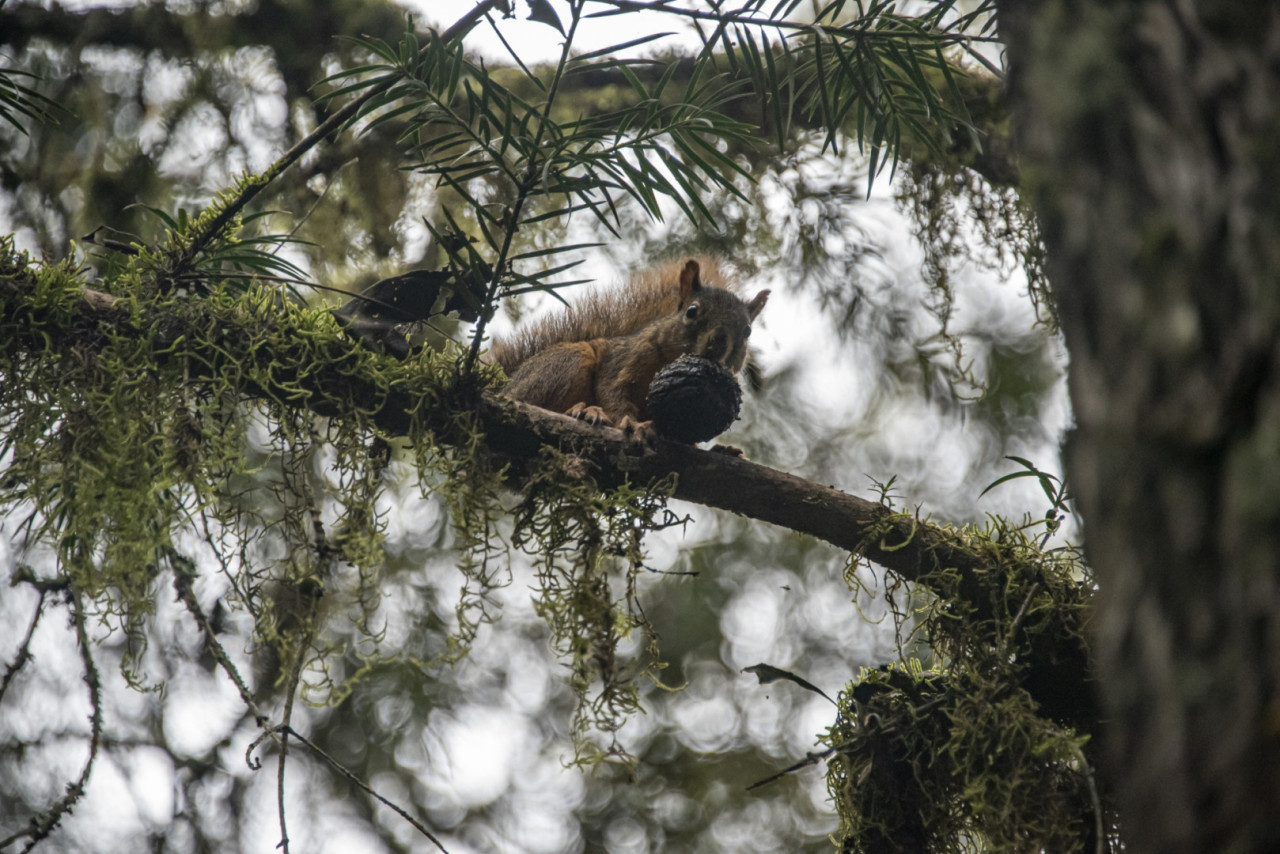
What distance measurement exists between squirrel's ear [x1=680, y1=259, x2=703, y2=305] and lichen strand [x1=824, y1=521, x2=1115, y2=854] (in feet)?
5.43

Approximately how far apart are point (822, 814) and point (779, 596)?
108 cm

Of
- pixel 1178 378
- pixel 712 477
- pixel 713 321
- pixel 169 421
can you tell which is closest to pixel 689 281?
pixel 713 321

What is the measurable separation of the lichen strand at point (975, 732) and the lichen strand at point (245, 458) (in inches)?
23.3

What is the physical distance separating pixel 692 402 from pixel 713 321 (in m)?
1.16

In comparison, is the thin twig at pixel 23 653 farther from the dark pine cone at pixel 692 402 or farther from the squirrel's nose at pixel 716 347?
the squirrel's nose at pixel 716 347

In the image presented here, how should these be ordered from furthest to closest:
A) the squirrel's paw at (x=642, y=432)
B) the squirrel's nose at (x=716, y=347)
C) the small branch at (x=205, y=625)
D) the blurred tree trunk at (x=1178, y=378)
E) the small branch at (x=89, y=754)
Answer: the squirrel's nose at (x=716, y=347), the squirrel's paw at (x=642, y=432), the small branch at (x=89, y=754), the small branch at (x=205, y=625), the blurred tree trunk at (x=1178, y=378)

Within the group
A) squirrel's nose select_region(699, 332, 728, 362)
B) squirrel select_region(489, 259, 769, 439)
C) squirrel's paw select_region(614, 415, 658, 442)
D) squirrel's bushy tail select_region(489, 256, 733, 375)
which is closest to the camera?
squirrel's paw select_region(614, 415, 658, 442)

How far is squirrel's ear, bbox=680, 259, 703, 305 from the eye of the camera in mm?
3520

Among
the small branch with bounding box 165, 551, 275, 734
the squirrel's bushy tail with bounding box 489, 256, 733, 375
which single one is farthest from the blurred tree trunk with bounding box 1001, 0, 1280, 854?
the squirrel's bushy tail with bounding box 489, 256, 733, 375

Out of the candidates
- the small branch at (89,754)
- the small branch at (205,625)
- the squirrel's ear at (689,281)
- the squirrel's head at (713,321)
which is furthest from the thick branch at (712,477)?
the squirrel's ear at (689,281)

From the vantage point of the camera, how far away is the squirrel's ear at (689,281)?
3.52 m

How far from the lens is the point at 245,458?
2.00 m

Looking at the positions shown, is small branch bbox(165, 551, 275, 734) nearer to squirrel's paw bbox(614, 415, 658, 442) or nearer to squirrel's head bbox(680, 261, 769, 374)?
squirrel's paw bbox(614, 415, 658, 442)

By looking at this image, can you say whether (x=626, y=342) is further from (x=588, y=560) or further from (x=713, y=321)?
(x=588, y=560)
